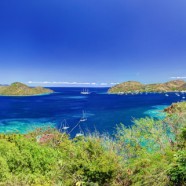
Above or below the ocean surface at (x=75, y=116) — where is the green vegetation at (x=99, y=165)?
above

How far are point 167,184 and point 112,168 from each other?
4.31 m

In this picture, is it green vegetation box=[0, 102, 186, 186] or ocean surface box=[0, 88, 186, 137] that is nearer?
green vegetation box=[0, 102, 186, 186]

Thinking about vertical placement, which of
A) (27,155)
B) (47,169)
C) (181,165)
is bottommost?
(47,169)

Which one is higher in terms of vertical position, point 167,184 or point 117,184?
point 167,184

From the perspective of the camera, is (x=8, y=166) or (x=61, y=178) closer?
(x=61, y=178)

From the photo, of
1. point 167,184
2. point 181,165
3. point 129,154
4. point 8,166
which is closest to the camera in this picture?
point 181,165

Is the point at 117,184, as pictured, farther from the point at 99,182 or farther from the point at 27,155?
the point at 27,155

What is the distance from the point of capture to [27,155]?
21.8 m

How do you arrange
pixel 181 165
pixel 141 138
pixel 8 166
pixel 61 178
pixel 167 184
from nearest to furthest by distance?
1. pixel 181 165
2. pixel 167 184
3. pixel 61 178
4. pixel 8 166
5. pixel 141 138

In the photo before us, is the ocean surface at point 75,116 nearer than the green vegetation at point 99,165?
No

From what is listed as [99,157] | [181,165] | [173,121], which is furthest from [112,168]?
[173,121]

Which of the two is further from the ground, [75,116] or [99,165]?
[99,165]

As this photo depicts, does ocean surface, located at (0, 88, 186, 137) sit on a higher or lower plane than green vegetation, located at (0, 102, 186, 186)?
lower

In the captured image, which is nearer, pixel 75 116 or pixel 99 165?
pixel 99 165
